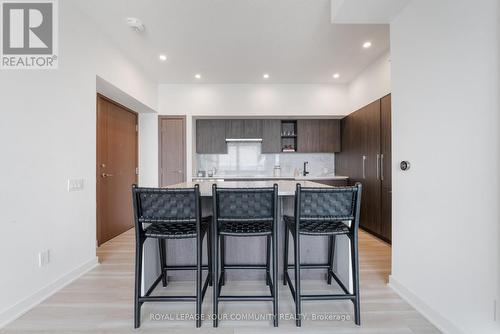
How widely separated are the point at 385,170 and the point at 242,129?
9.17ft

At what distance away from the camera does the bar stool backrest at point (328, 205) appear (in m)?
1.57

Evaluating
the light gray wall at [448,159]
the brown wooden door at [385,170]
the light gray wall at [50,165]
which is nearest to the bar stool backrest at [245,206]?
the light gray wall at [448,159]

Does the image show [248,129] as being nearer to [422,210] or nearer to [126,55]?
[126,55]

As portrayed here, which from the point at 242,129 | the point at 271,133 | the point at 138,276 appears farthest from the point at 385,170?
the point at 138,276

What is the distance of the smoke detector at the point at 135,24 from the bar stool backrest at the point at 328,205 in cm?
262

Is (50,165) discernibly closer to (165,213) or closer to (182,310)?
(165,213)

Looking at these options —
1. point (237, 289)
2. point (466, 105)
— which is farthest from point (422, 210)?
point (237, 289)

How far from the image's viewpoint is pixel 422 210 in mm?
1824

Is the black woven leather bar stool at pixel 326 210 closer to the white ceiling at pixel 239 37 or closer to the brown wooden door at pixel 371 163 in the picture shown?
the white ceiling at pixel 239 37

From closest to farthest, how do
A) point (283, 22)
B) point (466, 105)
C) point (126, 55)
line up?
point (466, 105) < point (283, 22) < point (126, 55)

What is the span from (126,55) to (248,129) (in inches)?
98.2

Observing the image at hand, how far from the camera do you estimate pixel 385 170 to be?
3199mm

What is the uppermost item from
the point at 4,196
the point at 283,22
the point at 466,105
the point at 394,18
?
the point at 283,22

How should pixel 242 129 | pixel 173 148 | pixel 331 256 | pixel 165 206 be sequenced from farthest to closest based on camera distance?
1. pixel 242 129
2. pixel 173 148
3. pixel 331 256
4. pixel 165 206
